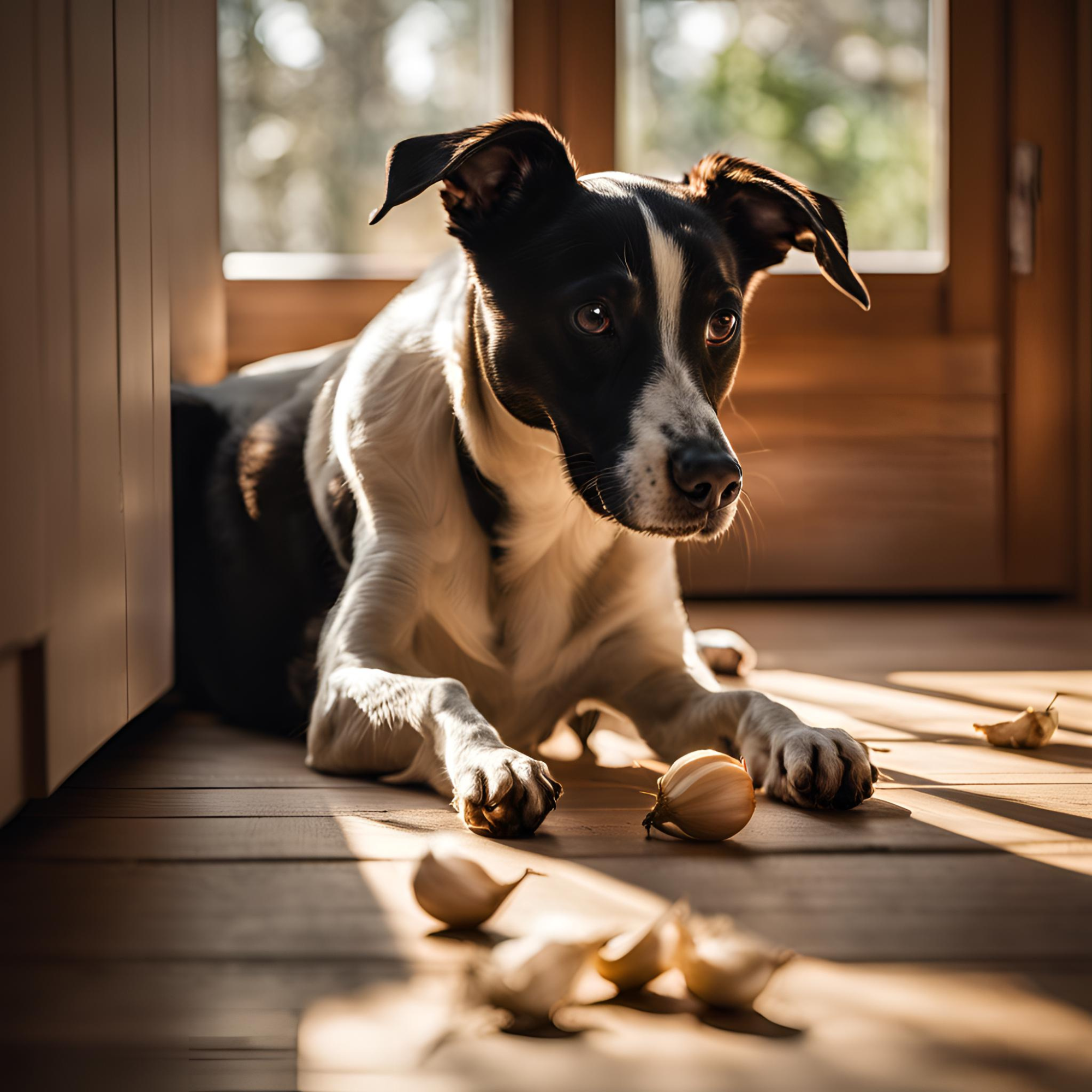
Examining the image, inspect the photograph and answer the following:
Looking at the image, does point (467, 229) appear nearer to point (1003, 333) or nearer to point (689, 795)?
point (689, 795)

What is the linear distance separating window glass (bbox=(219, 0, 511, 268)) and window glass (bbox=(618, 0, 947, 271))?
0.42 meters

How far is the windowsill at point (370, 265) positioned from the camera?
3023 mm

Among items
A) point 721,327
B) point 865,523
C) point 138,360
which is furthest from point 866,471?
point 138,360

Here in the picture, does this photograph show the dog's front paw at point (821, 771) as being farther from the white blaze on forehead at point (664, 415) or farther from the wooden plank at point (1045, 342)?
the wooden plank at point (1045, 342)

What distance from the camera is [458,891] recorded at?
0.91 meters

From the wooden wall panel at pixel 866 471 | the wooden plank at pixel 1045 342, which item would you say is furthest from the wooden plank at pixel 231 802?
the wooden plank at pixel 1045 342

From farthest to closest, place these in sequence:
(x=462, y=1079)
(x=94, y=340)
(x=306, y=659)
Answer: (x=306, y=659), (x=94, y=340), (x=462, y=1079)

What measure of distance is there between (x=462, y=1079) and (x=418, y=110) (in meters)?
2.82

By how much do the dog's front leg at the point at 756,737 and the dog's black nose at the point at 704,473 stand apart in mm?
293

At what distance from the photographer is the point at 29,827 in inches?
46.9

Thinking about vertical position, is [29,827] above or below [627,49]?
below

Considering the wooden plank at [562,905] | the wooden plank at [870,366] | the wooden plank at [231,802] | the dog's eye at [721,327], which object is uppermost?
the wooden plank at [870,366]

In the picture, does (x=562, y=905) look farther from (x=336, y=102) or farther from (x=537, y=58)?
(x=336, y=102)

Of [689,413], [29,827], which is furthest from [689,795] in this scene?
[29,827]
